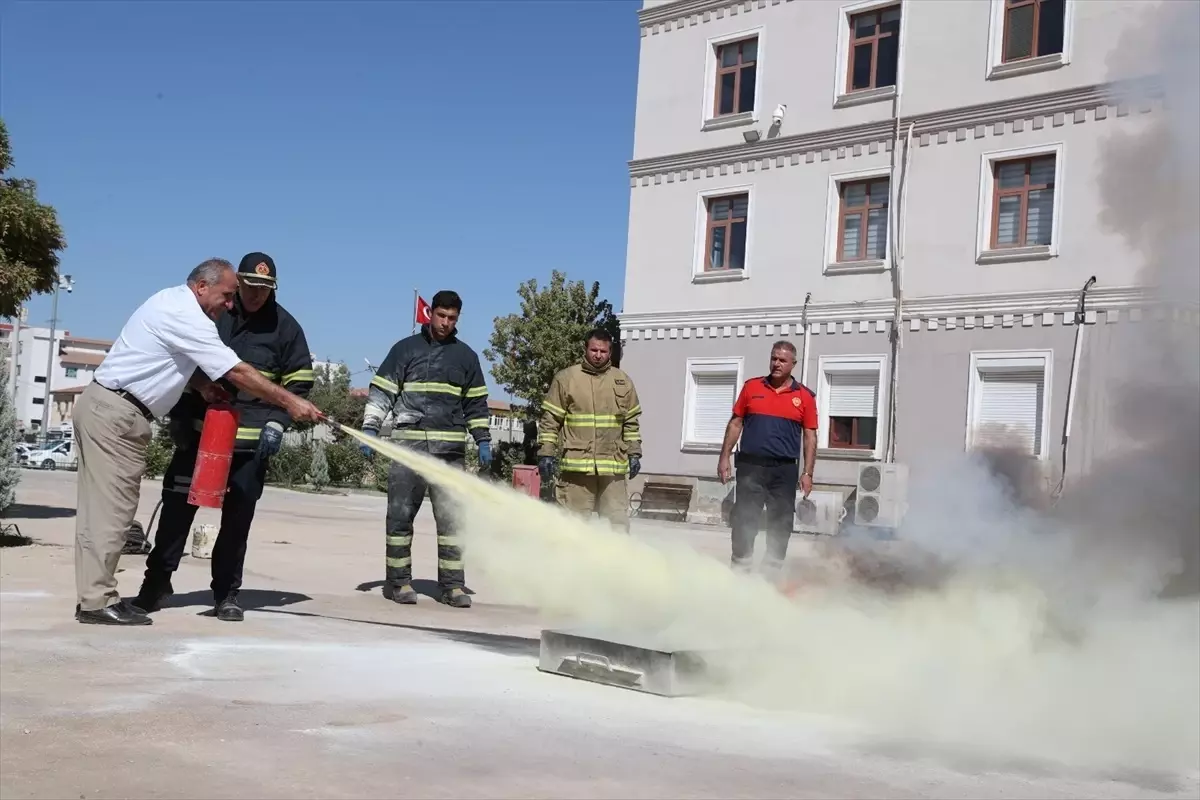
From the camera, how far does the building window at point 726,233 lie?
2541cm

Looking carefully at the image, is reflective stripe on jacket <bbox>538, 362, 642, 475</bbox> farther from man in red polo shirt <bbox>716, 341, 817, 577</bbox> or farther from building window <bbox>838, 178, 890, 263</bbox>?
building window <bbox>838, 178, 890, 263</bbox>

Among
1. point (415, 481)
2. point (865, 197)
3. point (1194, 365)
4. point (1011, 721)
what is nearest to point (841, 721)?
point (1011, 721)

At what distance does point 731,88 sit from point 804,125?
A: 7.77ft

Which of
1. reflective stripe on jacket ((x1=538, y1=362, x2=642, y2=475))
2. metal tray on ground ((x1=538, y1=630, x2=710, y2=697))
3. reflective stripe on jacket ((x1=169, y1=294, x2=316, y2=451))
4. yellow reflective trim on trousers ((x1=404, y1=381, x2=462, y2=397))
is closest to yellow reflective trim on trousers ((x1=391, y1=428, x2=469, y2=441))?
yellow reflective trim on trousers ((x1=404, y1=381, x2=462, y2=397))

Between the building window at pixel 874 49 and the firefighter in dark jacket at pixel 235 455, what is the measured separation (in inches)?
732

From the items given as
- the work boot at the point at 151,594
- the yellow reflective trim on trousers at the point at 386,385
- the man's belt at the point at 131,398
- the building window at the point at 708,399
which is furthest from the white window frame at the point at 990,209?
the man's belt at the point at 131,398

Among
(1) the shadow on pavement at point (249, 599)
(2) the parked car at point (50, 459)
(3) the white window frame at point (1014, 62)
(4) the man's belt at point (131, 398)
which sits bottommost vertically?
(2) the parked car at point (50, 459)

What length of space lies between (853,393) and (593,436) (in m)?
15.8

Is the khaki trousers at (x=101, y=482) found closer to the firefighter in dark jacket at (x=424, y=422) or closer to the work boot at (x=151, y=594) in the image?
the work boot at (x=151, y=594)

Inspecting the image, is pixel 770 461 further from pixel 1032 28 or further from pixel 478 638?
pixel 1032 28

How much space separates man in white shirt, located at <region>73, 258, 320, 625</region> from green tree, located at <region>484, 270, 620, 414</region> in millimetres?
27006

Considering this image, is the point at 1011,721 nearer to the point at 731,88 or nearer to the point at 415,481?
the point at 415,481

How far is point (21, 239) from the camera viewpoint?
12242 mm

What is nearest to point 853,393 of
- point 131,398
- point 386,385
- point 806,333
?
point 806,333
